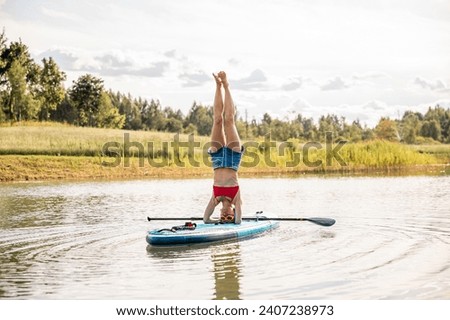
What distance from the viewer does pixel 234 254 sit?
6.37 m

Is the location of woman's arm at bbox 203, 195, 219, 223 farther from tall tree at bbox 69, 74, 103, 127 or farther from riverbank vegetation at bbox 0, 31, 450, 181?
tall tree at bbox 69, 74, 103, 127

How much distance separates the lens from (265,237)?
23.9 ft

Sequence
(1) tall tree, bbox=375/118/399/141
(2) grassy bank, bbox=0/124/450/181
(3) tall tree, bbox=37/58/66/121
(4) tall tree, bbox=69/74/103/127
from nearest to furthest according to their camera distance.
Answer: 1. (2) grassy bank, bbox=0/124/450/181
2. (3) tall tree, bbox=37/58/66/121
3. (1) tall tree, bbox=375/118/399/141
4. (4) tall tree, bbox=69/74/103/127

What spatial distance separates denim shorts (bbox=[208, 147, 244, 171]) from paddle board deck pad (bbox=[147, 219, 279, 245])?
1.99 feet

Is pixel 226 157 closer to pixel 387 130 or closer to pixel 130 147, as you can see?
pixel 130 147

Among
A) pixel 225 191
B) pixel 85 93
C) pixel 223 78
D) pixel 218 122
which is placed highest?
pixel 85 93

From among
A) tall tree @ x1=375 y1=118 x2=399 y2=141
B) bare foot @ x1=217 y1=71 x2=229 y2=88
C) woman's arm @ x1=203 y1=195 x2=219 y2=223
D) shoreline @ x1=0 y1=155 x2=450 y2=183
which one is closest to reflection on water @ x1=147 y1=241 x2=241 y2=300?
woman's arm @ x1=203 y1=195 x2=219 y2=223

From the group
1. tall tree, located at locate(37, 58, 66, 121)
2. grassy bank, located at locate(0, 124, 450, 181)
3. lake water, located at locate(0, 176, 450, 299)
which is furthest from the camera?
tall tree, located at locate(37, 58, 66, 121)

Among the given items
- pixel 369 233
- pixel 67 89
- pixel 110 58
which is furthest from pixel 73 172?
pixel 369 233

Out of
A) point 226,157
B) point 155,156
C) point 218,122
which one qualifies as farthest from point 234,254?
point 155,156

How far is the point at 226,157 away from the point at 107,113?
24.0 meters

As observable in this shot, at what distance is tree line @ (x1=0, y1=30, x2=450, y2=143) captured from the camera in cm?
1745
